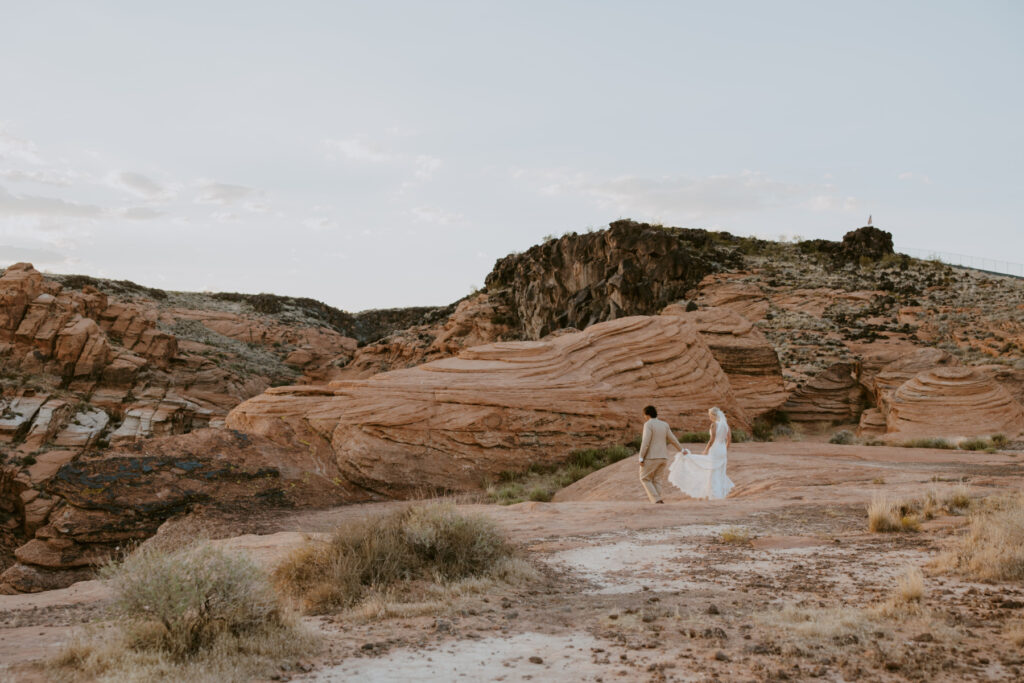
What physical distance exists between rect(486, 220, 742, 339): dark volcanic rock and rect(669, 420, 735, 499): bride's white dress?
2559cm

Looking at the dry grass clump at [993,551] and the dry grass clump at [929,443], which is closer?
the dry grass clump at [993,551]

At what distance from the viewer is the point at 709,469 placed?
11633 millimetres

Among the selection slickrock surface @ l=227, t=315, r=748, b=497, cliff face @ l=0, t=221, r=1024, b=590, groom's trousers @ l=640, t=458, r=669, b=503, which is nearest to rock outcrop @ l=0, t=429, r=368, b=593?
cliff face @ l=0, t=221, r=1024, b=590

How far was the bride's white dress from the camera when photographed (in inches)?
454

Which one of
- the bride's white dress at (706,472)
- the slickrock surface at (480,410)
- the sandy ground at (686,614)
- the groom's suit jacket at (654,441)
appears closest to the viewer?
the sandy ground at (686,614)

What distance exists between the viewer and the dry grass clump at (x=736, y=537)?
7.74m

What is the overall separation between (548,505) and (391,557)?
4.54 meters

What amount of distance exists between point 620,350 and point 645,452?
7583 mm

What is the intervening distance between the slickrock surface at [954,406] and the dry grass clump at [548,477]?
10.9 meters

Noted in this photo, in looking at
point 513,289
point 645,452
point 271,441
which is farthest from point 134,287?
point 645,452

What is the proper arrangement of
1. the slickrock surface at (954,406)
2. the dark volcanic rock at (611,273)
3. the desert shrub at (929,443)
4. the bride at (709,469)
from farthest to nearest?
the dark volcanic rock at (611,273) < the slickrock surface at (954,406) < the desert shrub at (929,443) < the bride at (709,469)

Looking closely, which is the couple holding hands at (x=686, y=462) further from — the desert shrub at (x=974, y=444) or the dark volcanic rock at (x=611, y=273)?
the dark volcanic rock at (x=611, y=273)

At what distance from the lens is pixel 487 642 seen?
4910 millimetres

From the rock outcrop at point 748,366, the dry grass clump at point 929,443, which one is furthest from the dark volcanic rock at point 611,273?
the dry grass clump at point 929,443
